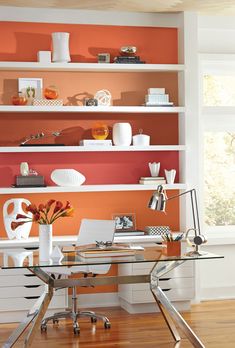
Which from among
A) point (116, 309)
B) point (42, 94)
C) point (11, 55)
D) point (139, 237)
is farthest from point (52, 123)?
point (116, 309)

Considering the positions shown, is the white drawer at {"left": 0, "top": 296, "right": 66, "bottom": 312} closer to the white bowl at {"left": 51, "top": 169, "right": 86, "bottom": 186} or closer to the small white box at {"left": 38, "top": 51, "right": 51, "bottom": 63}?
the white bowl at {"left": 51, "top": 169, "right": 86, "bottom": 186}

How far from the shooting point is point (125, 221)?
6.74m

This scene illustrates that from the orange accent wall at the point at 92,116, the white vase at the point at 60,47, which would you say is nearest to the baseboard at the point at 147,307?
the orange accent wall at the point at 92,116

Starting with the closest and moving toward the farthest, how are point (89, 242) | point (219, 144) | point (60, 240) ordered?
point (89, 242)
point (60, 240)
point (219, 144)

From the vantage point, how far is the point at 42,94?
21.6 ft

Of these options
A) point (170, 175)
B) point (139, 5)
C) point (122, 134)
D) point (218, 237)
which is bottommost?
point (218, 237)

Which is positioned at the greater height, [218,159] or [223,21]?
[223,21]

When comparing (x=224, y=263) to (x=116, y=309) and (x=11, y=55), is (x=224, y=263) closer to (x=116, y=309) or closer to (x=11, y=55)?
(x=116, y=309)

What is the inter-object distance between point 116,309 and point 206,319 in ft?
2.88

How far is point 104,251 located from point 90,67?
2.07 metres

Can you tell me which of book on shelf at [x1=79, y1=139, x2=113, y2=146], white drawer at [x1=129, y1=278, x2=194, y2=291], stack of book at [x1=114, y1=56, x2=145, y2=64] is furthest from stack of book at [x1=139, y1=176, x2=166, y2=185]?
stack of book at [x1=114, y1=56, x2=145, y2=64]

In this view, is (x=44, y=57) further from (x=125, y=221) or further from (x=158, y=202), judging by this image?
(x=158, y=202)

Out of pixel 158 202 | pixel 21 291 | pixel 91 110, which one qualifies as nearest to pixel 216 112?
pixel 91 110

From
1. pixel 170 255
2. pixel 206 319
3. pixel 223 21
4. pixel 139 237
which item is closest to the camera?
pixel 170 255
